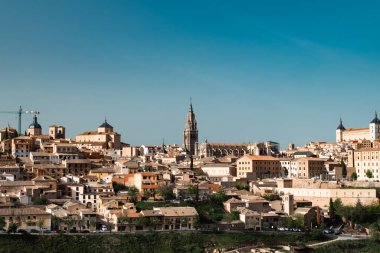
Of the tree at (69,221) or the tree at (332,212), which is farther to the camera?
the tree at (332,212)

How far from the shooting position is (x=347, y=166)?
83.4m

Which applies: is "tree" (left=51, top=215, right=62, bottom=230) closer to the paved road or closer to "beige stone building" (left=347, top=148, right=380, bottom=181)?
the paved road

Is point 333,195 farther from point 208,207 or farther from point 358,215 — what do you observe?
point 208,207

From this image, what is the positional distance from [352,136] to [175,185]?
71.7m

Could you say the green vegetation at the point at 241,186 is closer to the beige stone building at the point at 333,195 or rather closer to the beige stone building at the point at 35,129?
the beige stone building at the point at 333,195

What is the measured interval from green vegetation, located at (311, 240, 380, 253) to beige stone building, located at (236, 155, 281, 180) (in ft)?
83.5

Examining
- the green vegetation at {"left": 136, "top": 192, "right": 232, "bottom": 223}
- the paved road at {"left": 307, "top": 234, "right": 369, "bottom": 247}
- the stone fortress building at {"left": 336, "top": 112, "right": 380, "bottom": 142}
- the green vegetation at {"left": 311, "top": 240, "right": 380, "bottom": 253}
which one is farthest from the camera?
the stone fortress building at {"left": 336, "top": 112, "right": 380, "bottom": 142}

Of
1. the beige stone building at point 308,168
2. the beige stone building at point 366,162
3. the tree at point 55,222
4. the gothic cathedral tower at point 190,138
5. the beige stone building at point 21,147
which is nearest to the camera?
the tree at point 55,222

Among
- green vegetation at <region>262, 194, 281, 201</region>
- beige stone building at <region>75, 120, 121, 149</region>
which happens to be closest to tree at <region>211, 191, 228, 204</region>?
green vegetation at <region>262, 194, 281, 201</region>

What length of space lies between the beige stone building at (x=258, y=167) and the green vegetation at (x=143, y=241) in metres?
24.2

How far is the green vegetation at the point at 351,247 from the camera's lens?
51062 millimetres

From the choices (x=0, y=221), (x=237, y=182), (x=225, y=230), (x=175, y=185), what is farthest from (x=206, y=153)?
(x=0, y=221)

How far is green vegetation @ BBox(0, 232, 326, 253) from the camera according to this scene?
154ft

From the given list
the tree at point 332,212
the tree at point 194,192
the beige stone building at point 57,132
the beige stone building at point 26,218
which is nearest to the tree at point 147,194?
the tree at point 194,192
